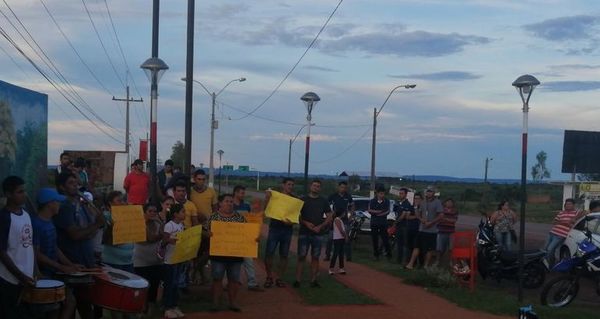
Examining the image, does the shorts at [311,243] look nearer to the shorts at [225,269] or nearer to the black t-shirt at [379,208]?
the shorts at [225,269]

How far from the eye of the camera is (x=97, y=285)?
8.15m

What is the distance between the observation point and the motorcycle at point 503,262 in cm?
1583

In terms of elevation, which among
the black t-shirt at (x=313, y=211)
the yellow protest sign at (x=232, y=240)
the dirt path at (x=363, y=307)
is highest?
the black t-shirt at (x=313, y=211)

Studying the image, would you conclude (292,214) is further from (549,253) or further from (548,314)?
(549,253)

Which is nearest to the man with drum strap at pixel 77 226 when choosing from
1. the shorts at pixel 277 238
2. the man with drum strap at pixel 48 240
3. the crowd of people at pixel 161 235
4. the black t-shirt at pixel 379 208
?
the crowd of people at pixel 161 235

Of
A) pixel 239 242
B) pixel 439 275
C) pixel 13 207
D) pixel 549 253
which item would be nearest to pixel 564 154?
pixel 549 253

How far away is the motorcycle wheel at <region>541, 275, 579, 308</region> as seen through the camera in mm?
12867

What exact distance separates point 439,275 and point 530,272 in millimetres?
2515

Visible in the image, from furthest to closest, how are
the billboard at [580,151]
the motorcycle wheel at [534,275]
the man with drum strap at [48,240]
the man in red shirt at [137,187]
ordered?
the billboard at [580,151]
the motorcycle wheel at [534,275]
the man in red shirt at [137,187]
the man with drum strap at [48,240]

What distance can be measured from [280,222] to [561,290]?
15.2 ft

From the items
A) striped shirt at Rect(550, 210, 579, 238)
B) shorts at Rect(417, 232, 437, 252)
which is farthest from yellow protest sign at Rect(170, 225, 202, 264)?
striped shirt at Rect(550, 210, 579, 238)

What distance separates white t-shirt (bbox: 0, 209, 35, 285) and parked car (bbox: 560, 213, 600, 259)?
43.2ft

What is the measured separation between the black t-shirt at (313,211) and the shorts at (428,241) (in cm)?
431

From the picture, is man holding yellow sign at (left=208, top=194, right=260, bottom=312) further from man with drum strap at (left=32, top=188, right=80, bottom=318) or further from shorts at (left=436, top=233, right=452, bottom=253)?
shorts at (left=436, top=233, right=452, bottom=253)
